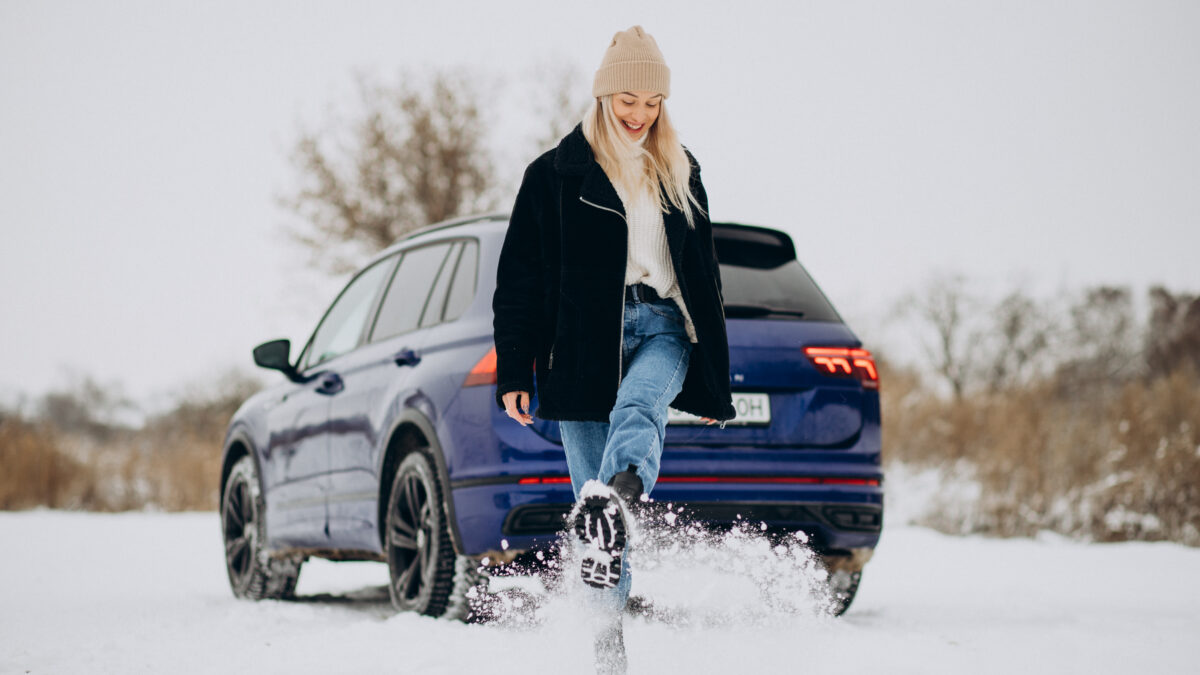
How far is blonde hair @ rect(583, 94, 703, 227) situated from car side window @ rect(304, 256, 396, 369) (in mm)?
2914

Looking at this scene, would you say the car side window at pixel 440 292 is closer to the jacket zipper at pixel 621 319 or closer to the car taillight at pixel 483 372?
the car taillight at pixel 483 372

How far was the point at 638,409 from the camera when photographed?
11.6 ft

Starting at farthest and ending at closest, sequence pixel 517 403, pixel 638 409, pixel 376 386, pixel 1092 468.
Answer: pixel 1092 468
pixel 376 386
pixel 517 403
pixel 638 409

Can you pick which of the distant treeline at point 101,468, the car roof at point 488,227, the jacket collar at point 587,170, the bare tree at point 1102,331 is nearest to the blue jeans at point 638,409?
the jacket collar at point 587,170

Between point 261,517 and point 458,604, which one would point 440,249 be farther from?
point 261,517

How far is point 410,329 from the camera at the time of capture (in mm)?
5781

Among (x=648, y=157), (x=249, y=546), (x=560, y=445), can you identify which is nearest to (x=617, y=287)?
(x=648, y=157)

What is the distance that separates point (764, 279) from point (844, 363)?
48 centimetres

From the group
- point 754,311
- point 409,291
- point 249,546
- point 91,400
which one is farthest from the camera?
point 91,400

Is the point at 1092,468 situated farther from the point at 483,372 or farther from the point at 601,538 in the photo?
the point at 601,538

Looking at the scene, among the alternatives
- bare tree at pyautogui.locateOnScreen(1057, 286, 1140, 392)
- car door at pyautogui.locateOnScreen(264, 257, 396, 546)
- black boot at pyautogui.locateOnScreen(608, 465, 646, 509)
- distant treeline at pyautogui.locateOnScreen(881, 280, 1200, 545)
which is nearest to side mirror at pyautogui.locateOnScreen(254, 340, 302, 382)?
car door at pyautogui.locateOnScreen(264, 257, 396, 546)

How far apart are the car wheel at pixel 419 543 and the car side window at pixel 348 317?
1.20 metres

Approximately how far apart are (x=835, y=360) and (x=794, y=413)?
1.03 ft

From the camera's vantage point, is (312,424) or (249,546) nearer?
(312,424)
